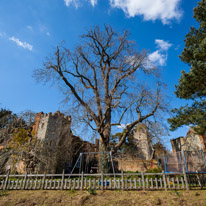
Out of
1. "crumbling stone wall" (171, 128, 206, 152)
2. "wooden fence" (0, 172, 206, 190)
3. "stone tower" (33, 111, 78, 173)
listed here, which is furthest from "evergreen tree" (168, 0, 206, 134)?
"stone tower" (33, 111, 78, 173)

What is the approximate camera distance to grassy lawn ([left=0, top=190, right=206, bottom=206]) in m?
5.57

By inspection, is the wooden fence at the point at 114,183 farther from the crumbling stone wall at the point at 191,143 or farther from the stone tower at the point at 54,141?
the crumbling stone wall at the point at 191,143

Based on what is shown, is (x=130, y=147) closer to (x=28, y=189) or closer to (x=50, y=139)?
(x=50, y=139)

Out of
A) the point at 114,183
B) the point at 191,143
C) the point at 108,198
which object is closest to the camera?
the point at 108,198

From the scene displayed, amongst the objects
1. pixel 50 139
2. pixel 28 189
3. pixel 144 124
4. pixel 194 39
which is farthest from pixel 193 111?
pixel 50 139

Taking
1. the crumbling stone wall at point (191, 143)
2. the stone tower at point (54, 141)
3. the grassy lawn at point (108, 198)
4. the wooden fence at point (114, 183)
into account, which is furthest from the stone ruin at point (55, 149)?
the grassy lawn at point (108, 198)

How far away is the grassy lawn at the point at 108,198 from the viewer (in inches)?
219

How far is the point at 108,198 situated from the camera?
606 cm

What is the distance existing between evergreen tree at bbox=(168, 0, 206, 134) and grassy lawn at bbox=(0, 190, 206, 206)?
5086mm

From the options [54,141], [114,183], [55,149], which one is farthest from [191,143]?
[54,141]

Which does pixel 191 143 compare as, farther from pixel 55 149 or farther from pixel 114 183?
pixel 55 149

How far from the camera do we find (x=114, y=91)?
42.4 ft

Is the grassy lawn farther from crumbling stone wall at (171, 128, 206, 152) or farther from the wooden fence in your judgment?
crumbling stone wall at (171, 128, 206, 152)

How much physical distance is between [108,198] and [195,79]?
26.6 ft
